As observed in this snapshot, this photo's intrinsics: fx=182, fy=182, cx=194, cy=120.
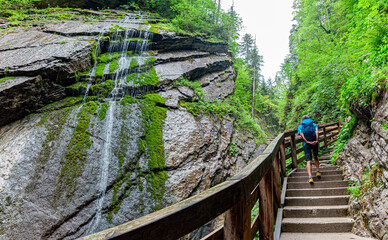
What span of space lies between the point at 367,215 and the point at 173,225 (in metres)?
4.05

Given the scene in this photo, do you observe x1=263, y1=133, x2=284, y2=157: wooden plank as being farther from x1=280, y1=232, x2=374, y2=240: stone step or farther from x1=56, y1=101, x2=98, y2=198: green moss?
x1=56, y1=101, x2=98, y2=198: green moss

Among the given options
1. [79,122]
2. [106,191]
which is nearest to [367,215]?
[106,191]

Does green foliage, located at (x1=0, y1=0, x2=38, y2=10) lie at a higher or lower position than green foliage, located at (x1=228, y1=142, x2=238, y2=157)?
higher

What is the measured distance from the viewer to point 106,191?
5.24m

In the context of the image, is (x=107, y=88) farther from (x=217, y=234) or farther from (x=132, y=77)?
(x=217, y=234)

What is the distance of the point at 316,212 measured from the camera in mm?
3719

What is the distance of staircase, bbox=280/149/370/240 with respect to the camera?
3.30 m

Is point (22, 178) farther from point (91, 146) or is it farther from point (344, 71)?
point (344, 71)

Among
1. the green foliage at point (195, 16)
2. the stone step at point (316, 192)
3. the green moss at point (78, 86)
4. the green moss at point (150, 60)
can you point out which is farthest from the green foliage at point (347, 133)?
the green foliage at point (195, 16)

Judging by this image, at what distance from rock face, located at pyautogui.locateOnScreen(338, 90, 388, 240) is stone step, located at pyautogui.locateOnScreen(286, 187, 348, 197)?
1.29 feet

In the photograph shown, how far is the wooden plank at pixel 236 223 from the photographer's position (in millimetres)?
1383

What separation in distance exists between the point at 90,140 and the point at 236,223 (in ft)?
19.8

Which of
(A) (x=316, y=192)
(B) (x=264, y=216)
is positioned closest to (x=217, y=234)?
(B) (x=264, y=216)

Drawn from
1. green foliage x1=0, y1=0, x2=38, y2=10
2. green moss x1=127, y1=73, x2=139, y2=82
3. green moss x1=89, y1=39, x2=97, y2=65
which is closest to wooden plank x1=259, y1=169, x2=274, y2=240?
green moss x1=127, y1=73, x2=139, y2=82
